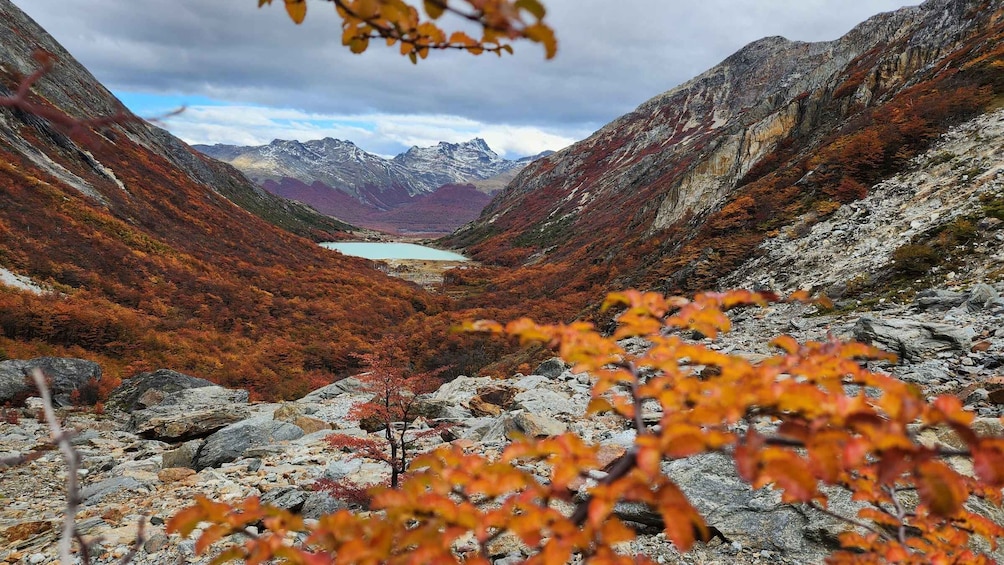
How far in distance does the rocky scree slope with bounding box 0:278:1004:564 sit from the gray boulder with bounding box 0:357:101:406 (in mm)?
65

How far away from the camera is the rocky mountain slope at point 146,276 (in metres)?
13.7

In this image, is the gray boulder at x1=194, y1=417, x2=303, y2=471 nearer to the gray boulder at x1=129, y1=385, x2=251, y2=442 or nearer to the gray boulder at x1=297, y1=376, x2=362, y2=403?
the gray boulder at x1=129, y1=385, x2=251, y2=442

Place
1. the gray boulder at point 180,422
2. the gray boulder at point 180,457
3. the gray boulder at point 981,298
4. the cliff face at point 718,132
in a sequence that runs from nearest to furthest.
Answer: the gray boulder at point 981,298, the gray boulder at point 180,457, the gray boulder at point 180,422, the cliff face at point 718,132

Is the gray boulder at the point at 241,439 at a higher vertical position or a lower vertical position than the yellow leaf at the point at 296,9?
lower

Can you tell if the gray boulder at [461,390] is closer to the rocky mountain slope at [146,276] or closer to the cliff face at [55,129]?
the rocky mountain slope at [146,276]

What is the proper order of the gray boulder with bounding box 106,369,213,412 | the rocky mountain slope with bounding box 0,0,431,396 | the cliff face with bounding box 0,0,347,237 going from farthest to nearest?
the cliff face with bounding box 0,0,347,237, the rocky mountain slope with bounding box 0,0,431,396, the gray boulder with bounding box 106,369,213,412

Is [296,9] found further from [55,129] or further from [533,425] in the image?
[55,129]

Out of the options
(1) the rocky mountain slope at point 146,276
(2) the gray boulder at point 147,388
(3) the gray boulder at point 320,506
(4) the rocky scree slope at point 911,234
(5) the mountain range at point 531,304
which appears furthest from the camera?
(1) the rocky mountain slope at point 146,276

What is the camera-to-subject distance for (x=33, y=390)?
31.6 ft

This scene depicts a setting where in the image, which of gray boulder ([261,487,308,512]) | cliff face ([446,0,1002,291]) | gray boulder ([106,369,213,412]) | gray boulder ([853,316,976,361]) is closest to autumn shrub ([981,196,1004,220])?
gray boulder ([853,316,976,361])

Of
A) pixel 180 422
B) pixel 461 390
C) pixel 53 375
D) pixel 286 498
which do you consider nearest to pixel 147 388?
pixel 53 375

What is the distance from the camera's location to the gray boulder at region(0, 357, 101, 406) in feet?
30.8

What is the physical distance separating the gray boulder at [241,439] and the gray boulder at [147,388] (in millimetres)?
4142

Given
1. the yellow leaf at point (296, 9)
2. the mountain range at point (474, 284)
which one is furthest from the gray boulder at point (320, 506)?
the yellow leaf at point (296, 9)
